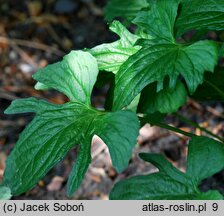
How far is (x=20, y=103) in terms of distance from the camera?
1386 mm

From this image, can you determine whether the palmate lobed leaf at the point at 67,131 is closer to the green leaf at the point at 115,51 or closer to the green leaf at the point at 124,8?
the green leaf at the point at 115,51

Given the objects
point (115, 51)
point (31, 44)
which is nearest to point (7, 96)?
point (31, 44)

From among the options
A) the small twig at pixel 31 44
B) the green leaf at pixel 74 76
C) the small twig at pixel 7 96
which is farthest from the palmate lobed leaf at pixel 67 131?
the small twig at pixel 31 44

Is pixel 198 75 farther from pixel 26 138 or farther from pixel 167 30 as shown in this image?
pixel 26 138

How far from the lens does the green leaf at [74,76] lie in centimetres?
140

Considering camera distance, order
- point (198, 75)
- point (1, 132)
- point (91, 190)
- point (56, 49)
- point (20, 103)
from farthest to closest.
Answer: point (56, 49)
point (1, 132)
point (91, 190)
point (20, 103)
point (198, 75)

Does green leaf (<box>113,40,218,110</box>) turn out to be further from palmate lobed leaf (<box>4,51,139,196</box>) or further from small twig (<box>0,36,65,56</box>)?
small twig (<box>0,36,65,56</box>)

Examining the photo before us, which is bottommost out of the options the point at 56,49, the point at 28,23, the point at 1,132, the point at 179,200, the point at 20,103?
the point at 179,200

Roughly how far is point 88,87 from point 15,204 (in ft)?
1.16

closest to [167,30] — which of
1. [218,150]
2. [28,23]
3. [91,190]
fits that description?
[218,150]

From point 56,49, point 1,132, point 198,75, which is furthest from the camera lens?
point 56,49

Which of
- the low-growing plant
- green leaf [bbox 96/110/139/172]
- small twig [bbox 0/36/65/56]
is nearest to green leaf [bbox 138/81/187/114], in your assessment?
the low-growing plant

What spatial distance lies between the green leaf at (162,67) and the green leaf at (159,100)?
15 cm

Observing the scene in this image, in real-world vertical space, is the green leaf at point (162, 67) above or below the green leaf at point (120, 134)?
above
